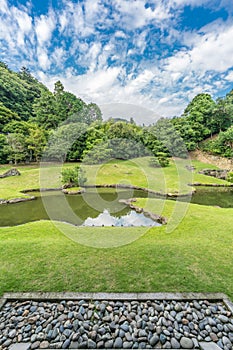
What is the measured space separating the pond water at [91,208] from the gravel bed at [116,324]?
4.41 meters

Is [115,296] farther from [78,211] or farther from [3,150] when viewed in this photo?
[3,150]

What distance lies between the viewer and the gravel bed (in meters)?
1.95

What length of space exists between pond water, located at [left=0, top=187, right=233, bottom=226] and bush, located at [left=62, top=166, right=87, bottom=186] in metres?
1.20

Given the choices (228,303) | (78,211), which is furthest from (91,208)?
(228,303)

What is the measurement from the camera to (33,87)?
38.5 meters

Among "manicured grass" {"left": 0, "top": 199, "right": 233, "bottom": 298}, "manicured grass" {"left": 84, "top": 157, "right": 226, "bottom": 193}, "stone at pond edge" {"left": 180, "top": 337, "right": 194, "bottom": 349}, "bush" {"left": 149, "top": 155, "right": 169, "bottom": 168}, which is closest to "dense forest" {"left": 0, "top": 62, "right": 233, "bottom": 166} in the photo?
"bush" {"left": 149, "top": 155, "right": 169, "bottom": 168}

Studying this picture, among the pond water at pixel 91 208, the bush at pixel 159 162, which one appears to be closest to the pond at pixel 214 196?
the pond water at pixel 91 208

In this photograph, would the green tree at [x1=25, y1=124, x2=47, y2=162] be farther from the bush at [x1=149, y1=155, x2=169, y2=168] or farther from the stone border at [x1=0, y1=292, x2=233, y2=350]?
the stone border at [x1=0, y1=292, x2=233, y2=350]

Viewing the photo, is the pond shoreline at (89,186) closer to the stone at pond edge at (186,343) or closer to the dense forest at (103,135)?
the dense forest at (103,135)

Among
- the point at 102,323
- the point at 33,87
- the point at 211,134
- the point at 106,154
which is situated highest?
the point at 33,87

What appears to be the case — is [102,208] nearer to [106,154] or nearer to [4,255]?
[4,255]

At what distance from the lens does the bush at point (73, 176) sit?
41.2ft

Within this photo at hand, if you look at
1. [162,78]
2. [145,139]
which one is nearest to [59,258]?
[162,78]

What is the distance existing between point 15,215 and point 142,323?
7.75 meters
